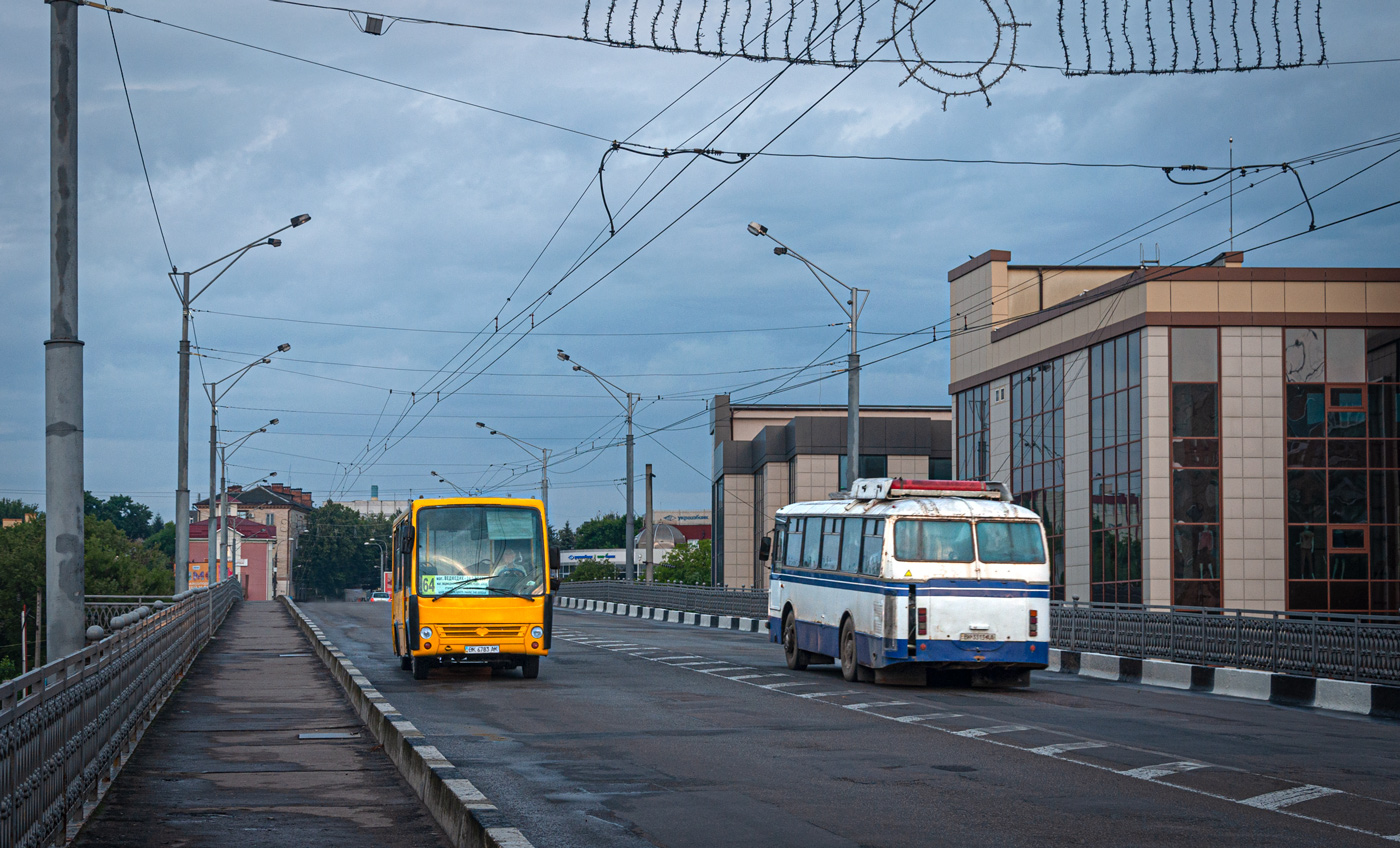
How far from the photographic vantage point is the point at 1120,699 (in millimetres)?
19344

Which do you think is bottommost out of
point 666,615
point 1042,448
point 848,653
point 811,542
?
point 666,615

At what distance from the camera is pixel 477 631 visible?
21812 millimetres

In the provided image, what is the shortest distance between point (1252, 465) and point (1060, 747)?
30374mm

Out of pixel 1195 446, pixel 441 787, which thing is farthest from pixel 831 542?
pixel 1195 446

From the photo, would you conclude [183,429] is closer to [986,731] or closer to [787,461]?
[986,731]

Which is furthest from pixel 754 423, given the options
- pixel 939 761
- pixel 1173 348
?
pixel 939 761

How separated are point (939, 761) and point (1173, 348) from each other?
103 feet

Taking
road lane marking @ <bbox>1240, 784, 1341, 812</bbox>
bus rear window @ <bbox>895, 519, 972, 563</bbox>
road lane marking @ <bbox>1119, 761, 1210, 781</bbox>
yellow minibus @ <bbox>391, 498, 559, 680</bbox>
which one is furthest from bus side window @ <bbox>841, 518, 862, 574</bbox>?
road lane marking @ <bbox>1240, 784, 1341, 812</bbox>

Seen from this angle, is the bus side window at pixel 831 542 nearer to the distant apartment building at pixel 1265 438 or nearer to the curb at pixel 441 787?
the curb at pixel 441 787

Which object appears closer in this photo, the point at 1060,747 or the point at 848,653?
the point at 1060,747

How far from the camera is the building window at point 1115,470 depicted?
42.0 m

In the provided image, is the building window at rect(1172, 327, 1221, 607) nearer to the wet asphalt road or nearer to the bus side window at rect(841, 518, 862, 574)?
the wet asphalt road

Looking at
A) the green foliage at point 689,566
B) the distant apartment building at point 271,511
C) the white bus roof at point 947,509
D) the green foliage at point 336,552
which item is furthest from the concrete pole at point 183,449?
the distant apartment building at point 271,511

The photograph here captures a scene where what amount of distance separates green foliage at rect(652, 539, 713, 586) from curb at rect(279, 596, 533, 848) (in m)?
80.4
